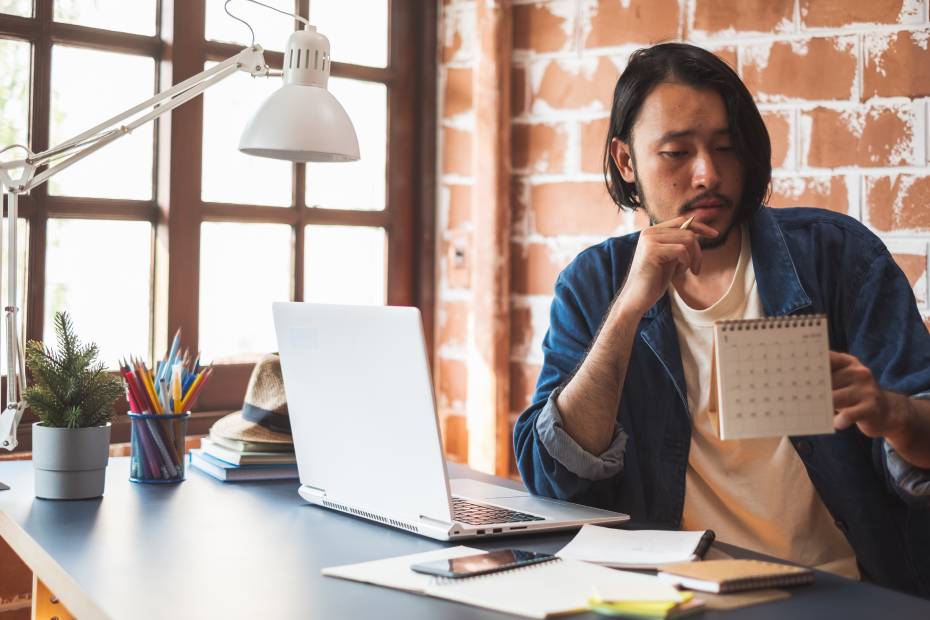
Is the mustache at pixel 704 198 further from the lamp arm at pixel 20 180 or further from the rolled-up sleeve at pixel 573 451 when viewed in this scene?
the lamp arm at pixel 20 180

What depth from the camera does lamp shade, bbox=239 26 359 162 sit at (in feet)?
5.31

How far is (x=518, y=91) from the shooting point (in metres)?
2.41

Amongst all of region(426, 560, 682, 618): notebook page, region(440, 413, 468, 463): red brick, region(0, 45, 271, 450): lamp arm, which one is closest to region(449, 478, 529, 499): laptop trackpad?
region(426, 560, 682, 618): notebook page

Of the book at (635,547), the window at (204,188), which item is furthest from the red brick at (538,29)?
the book at (635,547)

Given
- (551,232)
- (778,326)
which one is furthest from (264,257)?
(778,326)

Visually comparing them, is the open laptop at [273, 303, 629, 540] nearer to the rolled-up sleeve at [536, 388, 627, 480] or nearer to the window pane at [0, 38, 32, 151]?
the rolled-up sleeve at [536, 388, 627, 480]

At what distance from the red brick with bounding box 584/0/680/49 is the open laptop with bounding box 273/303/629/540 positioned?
1.16m

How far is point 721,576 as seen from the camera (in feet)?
3.20

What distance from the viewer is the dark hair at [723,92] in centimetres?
158

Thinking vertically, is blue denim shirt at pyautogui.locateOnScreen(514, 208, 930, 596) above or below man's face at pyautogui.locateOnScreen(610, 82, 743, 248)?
below

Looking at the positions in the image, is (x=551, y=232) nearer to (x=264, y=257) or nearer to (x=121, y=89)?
(x=264, y=257)

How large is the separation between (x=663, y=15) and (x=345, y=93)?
82cm

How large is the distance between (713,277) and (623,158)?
0.92ft

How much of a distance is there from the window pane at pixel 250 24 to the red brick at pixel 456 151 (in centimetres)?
47
